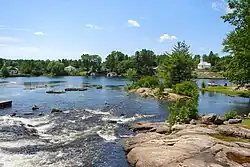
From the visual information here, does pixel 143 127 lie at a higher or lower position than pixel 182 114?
lower

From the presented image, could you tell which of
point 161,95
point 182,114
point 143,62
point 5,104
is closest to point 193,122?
point 182,114

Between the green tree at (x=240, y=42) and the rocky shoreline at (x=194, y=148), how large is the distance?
39.7 ft

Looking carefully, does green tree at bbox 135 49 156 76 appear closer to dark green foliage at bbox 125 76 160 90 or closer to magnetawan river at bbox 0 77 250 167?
dark green foliage at bbox 125 76 160 90

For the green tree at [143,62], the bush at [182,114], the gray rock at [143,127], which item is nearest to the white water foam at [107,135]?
the gray rock at [143,127]

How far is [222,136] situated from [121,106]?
31341mm

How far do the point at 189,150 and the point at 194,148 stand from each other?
0.67 metres

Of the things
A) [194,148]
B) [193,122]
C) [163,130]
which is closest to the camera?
[194,148]

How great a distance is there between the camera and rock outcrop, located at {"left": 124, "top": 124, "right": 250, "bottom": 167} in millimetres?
22609

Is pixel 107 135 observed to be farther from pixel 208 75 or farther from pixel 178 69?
pixel 208 75

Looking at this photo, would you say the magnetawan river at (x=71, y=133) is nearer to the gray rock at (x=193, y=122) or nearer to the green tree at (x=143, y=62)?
the gray rock at (x=193, y=122)

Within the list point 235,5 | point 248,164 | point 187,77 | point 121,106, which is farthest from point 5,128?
point 187,77

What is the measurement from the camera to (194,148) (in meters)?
24.8

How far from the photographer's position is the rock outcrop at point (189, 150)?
22.6m

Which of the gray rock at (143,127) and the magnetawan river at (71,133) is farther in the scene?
the gray rock at (143,127)
